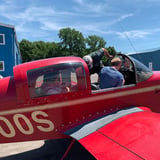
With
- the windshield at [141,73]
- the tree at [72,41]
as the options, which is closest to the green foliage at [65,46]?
the tree at [72,41]

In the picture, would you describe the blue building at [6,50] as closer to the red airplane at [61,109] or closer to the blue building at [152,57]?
the blue building at [152,57]

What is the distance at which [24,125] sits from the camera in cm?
306

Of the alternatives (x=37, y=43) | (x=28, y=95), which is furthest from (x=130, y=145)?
(x=37, y=43)

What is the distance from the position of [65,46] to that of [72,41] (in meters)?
3.85

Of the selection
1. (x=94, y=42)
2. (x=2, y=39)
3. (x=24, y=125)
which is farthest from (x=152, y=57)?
(x=94, y=42)

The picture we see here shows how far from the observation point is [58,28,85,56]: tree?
79.6 m

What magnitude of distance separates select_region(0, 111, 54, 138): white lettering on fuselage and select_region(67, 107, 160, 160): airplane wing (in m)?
0.46

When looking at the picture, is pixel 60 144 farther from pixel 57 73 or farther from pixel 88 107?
pixel 57 73

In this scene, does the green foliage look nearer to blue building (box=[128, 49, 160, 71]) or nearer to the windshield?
blue building (box=[128, 49, 160, 71])

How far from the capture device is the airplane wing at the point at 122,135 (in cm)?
223

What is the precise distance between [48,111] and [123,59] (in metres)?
2.53

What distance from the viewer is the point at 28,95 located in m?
2.96

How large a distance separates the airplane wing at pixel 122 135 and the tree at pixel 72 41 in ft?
250

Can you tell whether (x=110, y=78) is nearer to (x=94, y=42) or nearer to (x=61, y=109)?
(x=61, y=109)
